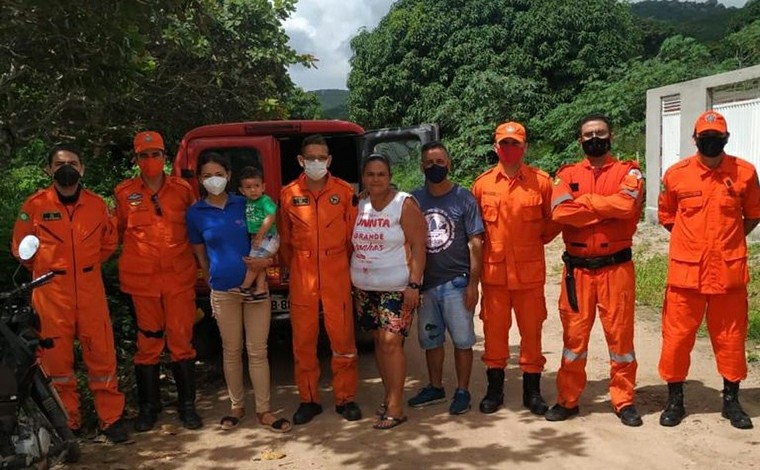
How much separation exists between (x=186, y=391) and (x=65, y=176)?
160 cm

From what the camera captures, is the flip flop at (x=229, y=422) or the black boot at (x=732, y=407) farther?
the flip flop at (x=229, y=422)

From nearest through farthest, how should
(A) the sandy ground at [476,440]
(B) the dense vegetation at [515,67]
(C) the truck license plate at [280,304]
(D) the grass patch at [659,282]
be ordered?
(A) the sandy ground at [476,440] < (C) the truck license plate at [280,304] < (D) the grass patch at [659,282] < (B) the dense vegetation at [515,67]

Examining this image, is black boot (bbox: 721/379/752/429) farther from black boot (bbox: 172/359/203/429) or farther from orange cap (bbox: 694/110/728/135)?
black boot (bbox: 172/359/203/429)

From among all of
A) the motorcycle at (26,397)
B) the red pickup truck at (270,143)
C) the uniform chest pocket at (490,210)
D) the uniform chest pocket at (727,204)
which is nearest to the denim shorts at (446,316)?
the uniform chest pocket at (490,210)

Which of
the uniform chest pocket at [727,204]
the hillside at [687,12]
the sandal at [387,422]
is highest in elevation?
the hillside at [687,12]

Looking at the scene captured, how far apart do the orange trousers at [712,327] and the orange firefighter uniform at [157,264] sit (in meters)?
3.05

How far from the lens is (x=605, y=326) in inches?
172

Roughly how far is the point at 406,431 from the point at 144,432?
1.71 metres

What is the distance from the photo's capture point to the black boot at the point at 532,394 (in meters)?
4.57

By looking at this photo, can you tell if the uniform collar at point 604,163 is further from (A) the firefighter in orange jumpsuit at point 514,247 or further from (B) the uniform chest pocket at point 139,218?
(B) the uniform chest pocket at point 139,218

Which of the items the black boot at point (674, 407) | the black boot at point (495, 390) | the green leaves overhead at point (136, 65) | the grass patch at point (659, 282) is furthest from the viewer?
the grass patch at point (659, 282)

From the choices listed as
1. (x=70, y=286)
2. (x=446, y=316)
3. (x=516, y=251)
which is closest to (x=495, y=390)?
(x=446, y=316)

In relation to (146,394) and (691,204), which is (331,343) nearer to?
(146,394)

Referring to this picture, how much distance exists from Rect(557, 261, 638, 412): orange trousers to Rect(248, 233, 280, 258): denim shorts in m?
1.86
